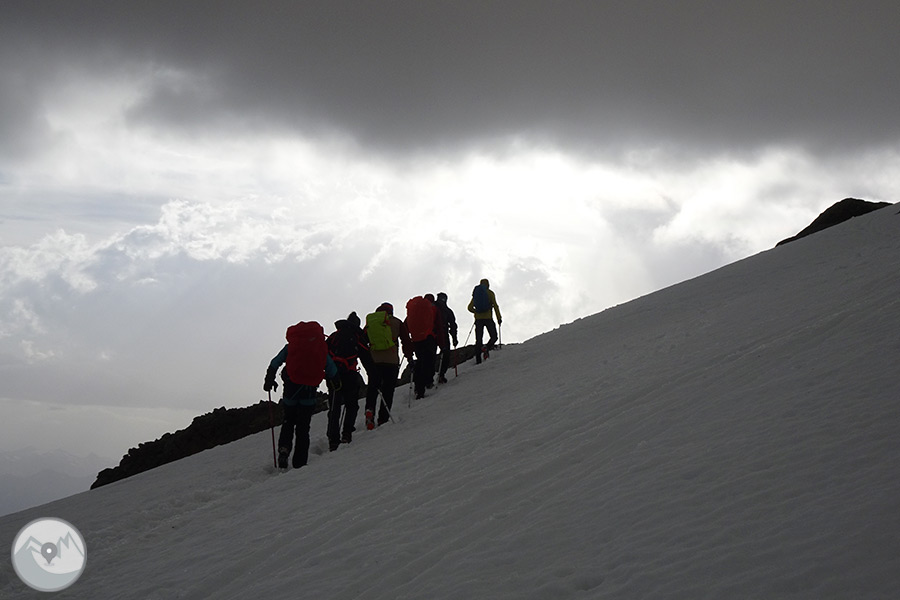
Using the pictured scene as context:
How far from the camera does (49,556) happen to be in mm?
7992

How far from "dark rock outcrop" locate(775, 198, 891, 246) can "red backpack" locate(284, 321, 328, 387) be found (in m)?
25.7

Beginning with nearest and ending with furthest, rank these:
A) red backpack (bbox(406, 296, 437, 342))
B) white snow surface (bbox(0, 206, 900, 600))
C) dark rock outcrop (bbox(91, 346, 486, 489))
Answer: white snow surface (bbox(0, 206, 900, 600))
red backpack (bbox(406, 296, 437, 342))
dark rock outcrop (bbox(91, 346, 486, 489))

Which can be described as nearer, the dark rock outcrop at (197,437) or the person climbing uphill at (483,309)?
the person climbing uphill at (483,309)

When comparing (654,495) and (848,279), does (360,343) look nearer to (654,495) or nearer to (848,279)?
(654,495)

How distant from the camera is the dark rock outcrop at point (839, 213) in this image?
29844 millimetres

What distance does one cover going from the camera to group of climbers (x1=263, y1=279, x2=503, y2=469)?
10.3 m

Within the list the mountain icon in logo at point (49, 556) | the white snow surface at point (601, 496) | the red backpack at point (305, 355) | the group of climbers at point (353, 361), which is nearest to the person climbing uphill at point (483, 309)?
the group of climbers at point (353, 361)

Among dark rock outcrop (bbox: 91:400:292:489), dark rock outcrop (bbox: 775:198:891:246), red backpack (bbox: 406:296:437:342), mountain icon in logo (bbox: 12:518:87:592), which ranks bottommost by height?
mountain icon in logo (bbox: 12:518:87:592)

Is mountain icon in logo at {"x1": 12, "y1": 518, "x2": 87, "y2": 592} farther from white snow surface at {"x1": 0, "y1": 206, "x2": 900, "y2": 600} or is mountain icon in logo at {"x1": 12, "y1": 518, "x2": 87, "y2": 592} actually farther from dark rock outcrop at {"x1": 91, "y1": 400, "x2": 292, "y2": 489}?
dark rock outcrop at {"x1": 91, "y1": 400, "x2": 292, "y2": 489}

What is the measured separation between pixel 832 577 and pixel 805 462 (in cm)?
164

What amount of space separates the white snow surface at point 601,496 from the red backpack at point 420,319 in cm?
196

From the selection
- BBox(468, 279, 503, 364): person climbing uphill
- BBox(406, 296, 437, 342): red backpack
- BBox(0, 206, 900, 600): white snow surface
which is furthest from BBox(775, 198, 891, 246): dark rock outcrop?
BBox(406, 296, 437, 342): red backpack

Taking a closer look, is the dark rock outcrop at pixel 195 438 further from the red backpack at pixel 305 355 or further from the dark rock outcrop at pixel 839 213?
the dark rock outcrop at pixel 839 213

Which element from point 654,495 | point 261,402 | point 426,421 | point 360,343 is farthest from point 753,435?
point 261,402
